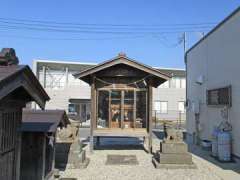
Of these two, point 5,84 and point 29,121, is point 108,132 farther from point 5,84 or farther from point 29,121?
point 5,84

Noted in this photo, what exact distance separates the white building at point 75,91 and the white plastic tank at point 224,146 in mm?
25473

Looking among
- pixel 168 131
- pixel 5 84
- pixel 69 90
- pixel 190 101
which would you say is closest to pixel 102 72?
pixel 168 131

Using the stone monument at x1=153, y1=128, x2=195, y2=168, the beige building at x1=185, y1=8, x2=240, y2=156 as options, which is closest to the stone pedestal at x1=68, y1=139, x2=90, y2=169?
the stone monument at x1=153, y1=128, x2=195, y2=168

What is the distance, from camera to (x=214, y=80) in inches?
499

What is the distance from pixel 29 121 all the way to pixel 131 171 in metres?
3.70

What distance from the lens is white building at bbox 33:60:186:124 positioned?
1390 inches

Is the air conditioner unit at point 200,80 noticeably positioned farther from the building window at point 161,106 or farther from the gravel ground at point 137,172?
the building window at point 161,106

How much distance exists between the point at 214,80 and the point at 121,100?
12.3 ft

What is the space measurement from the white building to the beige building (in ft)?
64.9

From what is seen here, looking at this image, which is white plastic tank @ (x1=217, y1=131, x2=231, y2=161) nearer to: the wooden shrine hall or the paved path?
the paved path

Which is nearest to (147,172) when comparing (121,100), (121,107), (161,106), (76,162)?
(76,162)

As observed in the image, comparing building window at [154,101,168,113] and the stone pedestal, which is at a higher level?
building window at [154,101,168,113]

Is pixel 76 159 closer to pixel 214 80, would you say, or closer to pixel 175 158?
pixel 175 158

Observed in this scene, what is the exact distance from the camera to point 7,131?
4773 mm
